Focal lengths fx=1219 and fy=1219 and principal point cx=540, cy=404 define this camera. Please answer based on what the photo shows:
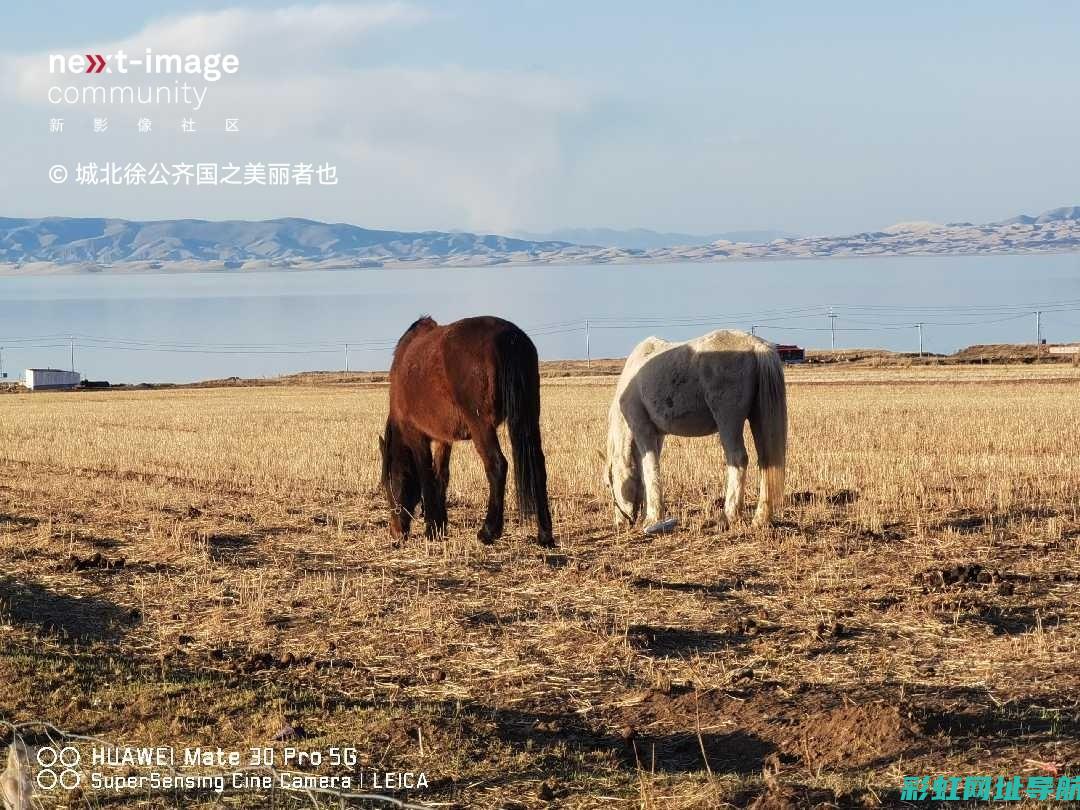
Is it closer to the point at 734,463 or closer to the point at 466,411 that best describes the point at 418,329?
the point at 466,411

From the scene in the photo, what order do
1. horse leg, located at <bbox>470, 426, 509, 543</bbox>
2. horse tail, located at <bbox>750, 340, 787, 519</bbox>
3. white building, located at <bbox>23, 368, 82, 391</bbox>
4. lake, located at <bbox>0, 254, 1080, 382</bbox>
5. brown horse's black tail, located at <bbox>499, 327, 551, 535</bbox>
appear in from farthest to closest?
lake, located at <bbox>0, 254, 1080, 382</bbox> < white building, located at <bbox>23, 368, 82, 391</bbox> < horse tail, located at <bbox>750, 340, 787, 519</bbox> < horse leg, located at <bbox>470, 426, 509, 543</bbox> < brown horse's black tail, located at <bbox>499, 327, 551, 535</bbox>

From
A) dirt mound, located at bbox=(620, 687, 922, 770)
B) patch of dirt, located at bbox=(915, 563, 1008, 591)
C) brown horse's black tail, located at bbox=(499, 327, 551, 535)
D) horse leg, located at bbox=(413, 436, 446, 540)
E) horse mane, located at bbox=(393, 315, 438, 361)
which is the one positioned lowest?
dirt mound, located at bbox=(620, 687, 922, 770)

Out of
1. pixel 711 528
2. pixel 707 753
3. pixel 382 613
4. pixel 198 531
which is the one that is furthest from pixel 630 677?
pixel 198 531

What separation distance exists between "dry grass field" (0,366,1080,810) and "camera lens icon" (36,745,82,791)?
161mm

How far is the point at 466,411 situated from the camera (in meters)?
11.2

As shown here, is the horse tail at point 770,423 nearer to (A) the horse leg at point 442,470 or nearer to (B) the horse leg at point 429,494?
(A) the horse leg at point 442,470

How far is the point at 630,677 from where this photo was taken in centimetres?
725

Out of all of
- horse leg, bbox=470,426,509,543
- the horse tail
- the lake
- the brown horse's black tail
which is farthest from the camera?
the lake

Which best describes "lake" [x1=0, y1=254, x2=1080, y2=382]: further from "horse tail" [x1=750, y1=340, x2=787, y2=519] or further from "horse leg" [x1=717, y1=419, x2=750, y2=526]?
"horse tail" [x1=750, y1=340, x2=787, y2=519]

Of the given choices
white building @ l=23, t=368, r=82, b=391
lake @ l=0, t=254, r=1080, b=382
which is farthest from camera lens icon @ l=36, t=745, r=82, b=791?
lake @ l=0, t=254, r=1080, b=382

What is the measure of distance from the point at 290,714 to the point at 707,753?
2251 mm

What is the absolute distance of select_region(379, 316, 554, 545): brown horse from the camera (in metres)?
10.9

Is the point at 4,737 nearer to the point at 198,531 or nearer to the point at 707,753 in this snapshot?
the point at 707,753

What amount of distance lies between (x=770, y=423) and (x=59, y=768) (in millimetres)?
7441
